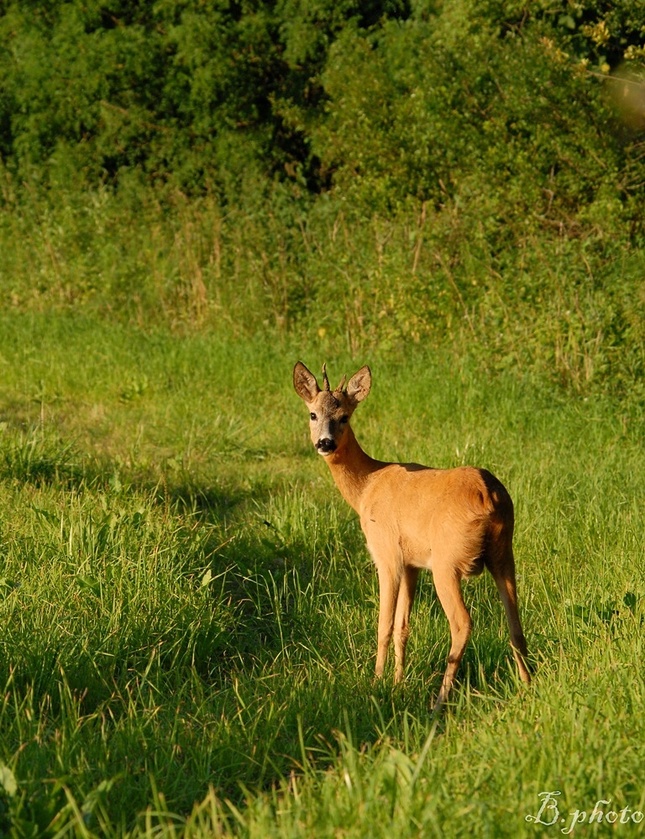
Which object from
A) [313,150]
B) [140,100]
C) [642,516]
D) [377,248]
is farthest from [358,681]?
[140,100]

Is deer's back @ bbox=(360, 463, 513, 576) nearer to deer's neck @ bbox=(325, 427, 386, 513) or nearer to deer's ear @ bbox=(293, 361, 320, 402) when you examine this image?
deer's neck @ bbox=(325, 427, 386, 513)

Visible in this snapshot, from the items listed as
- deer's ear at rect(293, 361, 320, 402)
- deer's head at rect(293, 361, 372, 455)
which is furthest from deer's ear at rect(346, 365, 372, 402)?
deer's ear at rect(293, 361, 320, 402)

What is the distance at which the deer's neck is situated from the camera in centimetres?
566

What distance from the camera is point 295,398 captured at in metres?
9.76

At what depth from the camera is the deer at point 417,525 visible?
185 inches

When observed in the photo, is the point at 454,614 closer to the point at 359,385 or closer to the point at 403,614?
the point at 403,614

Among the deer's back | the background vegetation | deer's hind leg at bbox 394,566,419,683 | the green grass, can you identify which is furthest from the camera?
deer's hind leg at bbox 394,566,419,683

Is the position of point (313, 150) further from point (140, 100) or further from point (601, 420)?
point (601, 420)

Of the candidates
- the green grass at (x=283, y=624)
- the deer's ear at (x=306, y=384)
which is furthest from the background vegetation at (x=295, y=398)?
the deer's ear at (x=306, y=384)

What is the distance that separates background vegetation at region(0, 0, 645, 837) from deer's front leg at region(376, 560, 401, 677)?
113mm

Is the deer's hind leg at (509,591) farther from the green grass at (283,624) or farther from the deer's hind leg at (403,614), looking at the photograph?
the deer's hind leg at (403,614)

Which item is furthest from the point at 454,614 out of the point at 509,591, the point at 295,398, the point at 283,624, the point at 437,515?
the point at 295,398

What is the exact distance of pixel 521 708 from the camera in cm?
404

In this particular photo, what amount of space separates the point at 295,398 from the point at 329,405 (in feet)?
13.4
